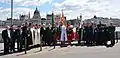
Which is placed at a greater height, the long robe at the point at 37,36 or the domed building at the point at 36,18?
the domed building at the point at 36,18

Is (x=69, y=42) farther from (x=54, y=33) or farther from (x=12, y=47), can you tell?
(x=12, y=47)

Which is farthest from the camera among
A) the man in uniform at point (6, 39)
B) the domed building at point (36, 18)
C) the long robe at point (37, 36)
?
the domed building at point (36, 18)

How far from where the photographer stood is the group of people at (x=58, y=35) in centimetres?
2141

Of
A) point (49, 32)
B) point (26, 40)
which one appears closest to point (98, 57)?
point (26, 40)

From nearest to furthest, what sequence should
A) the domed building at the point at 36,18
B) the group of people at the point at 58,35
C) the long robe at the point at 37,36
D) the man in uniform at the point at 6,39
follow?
the man in uniform at the point at 6,39 → the group of people at the point at 58,35 → the long robe at the point at 37,36 → the domed building at the point at 36,18

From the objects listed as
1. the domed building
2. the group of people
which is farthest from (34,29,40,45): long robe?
the domed building

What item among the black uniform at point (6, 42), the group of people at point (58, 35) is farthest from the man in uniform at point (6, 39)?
the group of people at point (58, 35)

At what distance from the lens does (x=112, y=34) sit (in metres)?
25.8

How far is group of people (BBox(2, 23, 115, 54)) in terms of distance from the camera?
843 inches

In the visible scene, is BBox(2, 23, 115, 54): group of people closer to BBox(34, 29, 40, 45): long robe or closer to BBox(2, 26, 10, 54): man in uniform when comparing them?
BBox(34, 29, 40, 45): long robe

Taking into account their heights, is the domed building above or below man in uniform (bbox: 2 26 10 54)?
above

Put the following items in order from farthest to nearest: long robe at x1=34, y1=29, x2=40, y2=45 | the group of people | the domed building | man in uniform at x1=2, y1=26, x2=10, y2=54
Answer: the domed building, long robe at x1=34, y1=29, x2=40, y2=45, the group of people, man in uniform at x1=2, y1=26, x2=10, y2=54

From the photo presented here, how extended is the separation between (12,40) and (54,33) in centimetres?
531

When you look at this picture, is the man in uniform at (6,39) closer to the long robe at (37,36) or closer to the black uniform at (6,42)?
the black uniform at (6,42)
